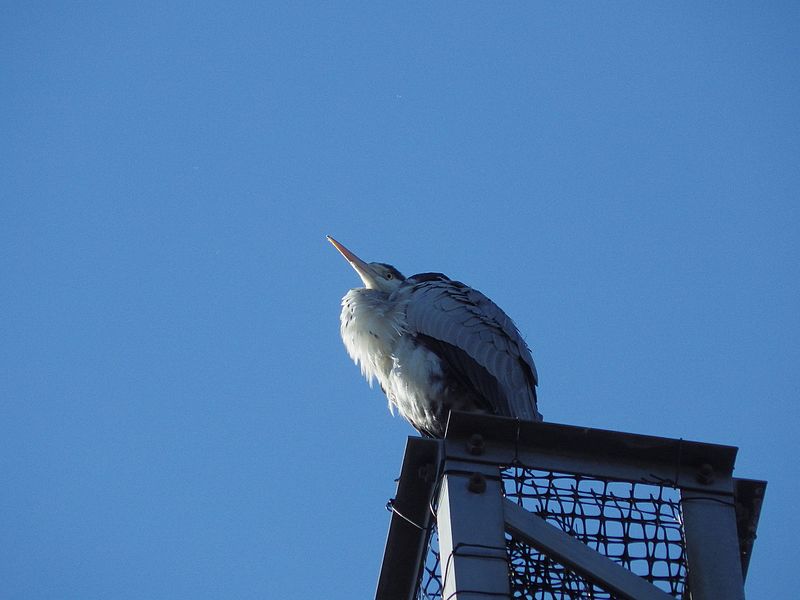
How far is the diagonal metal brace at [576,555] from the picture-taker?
3159 millimetres

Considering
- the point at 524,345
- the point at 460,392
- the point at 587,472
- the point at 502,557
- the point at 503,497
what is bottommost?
the point at 502,557

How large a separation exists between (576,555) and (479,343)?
3.52 meters

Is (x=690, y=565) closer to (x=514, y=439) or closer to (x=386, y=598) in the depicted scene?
(x=514, y=439)

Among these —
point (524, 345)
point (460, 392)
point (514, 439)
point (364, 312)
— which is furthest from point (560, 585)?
point (364, 312)

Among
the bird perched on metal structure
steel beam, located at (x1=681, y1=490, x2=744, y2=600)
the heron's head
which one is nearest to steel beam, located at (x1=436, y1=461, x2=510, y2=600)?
steel beam, located at (x1=681, y1=490, x2=744, y2=600)

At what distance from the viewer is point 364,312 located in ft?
24.6

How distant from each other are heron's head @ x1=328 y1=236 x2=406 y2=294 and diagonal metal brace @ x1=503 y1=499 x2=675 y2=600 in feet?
16.4

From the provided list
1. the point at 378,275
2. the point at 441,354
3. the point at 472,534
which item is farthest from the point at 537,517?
the point at 378,275

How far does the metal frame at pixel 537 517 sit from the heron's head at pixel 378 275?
4.54 m

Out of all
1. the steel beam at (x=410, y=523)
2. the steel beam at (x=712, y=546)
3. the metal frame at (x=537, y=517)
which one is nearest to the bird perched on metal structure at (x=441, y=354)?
the steel beam at (x=410, y=523)

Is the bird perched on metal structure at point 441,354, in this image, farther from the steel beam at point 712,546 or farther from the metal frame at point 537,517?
the steel beam at point 712,546

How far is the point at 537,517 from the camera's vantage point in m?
3.29

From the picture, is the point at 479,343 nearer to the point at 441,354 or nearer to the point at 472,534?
the point at 441,354

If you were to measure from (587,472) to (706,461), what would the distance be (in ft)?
1.35
